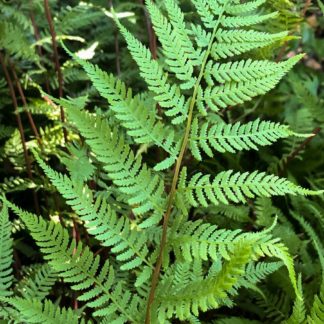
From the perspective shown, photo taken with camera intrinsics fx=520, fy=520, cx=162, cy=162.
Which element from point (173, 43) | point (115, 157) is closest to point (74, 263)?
point (115, 157)

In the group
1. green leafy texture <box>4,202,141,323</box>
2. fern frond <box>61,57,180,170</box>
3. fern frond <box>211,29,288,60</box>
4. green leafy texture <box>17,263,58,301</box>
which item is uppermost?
fern frond <box>211,29,288,60</box>

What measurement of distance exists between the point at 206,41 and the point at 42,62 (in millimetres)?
1032

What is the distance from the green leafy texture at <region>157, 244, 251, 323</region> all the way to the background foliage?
1 cm

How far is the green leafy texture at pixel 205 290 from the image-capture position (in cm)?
70

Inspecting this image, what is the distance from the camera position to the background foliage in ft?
3.54

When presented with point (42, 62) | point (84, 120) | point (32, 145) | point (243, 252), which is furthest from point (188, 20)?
point (243, 252)

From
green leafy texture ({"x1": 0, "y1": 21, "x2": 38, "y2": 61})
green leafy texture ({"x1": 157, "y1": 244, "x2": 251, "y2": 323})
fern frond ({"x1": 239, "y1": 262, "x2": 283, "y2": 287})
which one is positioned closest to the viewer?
green leafy texture ({"x1": 157, "y1": 244, "x2": 251, "y2": 323})

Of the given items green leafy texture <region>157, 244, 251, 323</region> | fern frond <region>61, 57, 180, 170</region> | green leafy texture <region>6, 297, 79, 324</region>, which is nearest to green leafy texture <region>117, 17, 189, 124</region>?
fern frond <region>61, 57, 180, 170</region>

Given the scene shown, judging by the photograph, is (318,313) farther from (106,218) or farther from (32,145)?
(32,145)

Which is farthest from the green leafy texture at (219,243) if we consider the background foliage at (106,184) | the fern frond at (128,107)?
the fern frond at (128,107)

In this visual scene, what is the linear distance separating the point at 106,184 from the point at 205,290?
805 millimetres

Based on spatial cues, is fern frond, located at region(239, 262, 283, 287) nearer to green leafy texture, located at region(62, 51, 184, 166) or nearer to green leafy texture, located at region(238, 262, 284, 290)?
green leafy texture, located at region(238, 262, 284, 290)

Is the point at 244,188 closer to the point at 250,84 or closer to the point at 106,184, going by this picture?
the point at 250,84

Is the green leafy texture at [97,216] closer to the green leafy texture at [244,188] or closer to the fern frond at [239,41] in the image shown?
the green leafy texture at [244,188]
